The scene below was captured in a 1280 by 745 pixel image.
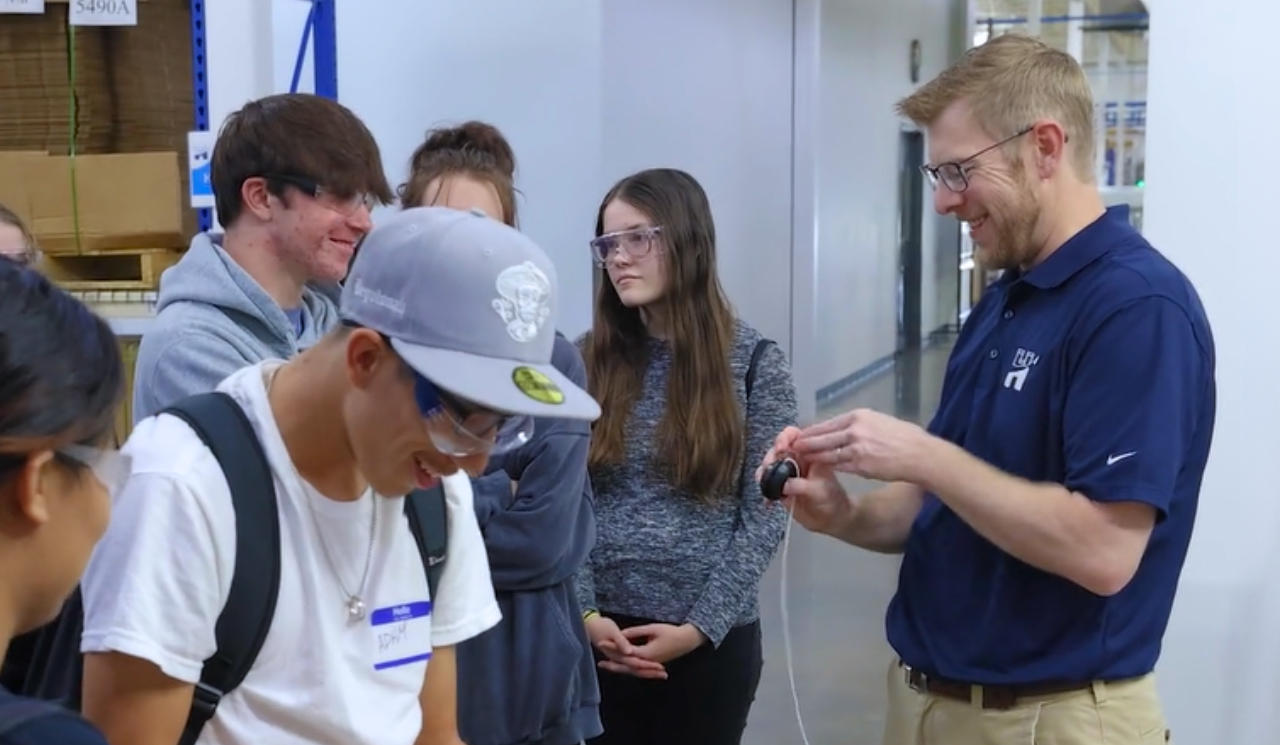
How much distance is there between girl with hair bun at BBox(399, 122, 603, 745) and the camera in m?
2.11

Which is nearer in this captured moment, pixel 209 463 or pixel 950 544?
pixel 209 463

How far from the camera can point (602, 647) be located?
2.51 m

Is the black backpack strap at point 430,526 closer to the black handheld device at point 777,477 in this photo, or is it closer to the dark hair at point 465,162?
the black handheld device at point 777,477

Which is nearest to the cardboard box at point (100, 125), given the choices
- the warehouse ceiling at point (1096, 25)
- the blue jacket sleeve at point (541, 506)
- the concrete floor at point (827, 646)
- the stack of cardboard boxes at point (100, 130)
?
the stack of cardboard boxes at point (100, 130)

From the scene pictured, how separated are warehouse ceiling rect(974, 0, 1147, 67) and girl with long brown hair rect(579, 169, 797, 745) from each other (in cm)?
1128

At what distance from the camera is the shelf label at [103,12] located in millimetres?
2697

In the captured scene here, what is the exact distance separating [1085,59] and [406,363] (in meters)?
14.6

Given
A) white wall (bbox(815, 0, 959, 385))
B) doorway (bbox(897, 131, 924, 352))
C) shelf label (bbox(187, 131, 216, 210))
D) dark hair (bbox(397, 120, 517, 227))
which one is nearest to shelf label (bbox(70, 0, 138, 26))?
shelf label (bbox(187, 131, 216, 210))

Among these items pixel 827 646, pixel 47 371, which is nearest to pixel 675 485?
pixel 47 371

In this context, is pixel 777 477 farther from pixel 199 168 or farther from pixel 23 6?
pixel 23 6

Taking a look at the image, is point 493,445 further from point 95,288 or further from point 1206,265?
point 1206,265

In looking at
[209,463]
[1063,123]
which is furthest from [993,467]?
[209,463]

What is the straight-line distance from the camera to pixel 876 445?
5.59 feet

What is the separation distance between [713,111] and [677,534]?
16.1 feet
